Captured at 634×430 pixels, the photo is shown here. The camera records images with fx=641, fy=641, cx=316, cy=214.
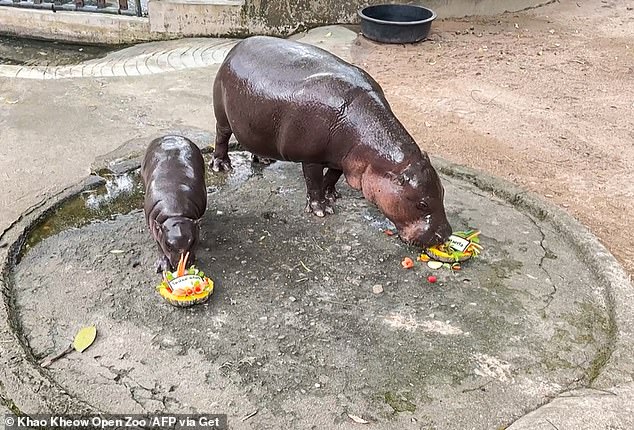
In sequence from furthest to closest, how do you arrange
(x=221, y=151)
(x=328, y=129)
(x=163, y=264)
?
(x=221, y=151) < (x=328, y=129) < (x=163, y=264)

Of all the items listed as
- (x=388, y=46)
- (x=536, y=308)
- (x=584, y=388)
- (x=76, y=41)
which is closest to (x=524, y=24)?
(x=388, y=46)

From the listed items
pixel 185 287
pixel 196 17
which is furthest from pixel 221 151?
pixel 196 17

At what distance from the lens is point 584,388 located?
314cm

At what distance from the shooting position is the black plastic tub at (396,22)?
27.9 feet

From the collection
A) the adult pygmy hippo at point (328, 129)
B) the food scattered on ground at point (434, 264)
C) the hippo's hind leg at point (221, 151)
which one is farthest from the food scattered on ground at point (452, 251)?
the hippo's hind leg at point (221, 151)

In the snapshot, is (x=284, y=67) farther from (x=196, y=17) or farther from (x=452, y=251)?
(x=196, y=17)

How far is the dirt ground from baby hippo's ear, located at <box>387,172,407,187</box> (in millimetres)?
1748

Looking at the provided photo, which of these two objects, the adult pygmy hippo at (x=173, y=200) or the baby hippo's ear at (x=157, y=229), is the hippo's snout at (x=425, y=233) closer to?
the adult pygmy hippo at (x=173, y=200)

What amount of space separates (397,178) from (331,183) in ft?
2.99

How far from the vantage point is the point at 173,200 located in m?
3.76

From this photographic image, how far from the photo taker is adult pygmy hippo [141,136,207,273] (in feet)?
12.0

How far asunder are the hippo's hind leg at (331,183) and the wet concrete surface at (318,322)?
12 cm

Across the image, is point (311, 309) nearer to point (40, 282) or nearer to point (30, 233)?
point (40, 282)

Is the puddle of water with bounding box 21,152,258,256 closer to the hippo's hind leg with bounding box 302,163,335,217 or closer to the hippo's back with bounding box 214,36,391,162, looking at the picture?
the hippo's back with bounding box 214,36,391,162
